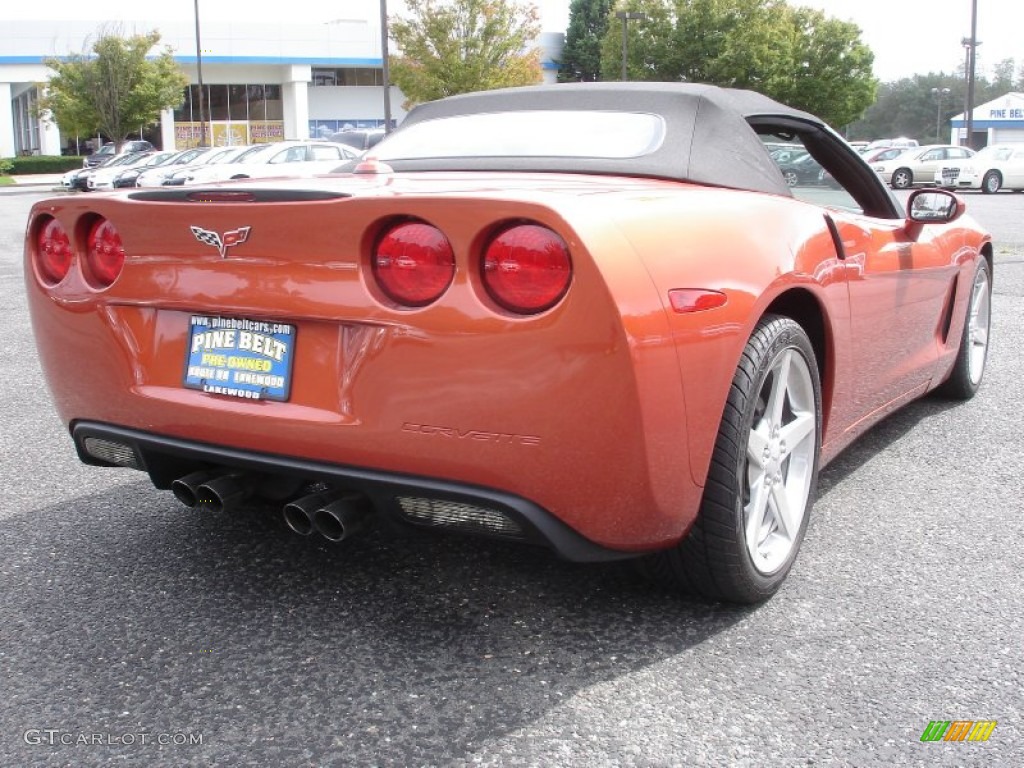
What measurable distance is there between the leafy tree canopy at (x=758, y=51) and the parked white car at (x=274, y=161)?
29.1 metres

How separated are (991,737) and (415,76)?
145 ft

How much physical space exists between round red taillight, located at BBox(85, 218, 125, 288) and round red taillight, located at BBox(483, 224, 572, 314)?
1.07 meters

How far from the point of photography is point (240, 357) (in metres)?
2.54

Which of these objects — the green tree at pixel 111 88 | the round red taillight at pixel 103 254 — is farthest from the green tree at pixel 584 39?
the round red taillight at pixel 103 254

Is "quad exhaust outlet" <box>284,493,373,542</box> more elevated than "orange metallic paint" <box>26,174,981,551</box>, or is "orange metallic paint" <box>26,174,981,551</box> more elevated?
"orange metallic paint" <box>26,174,981,551</box>

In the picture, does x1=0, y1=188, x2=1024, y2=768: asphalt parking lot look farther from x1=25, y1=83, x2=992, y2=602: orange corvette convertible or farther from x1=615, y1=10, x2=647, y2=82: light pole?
x1=615, y1=10, x2=647, y2=82: light pole

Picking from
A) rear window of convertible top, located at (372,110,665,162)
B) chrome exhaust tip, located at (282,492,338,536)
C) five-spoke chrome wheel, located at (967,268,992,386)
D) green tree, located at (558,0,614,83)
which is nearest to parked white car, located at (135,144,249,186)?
five-spoke chrome wheel, located at (967,268,992,386)

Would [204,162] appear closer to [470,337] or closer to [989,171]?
[989,171]

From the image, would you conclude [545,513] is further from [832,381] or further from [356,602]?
[832,381]

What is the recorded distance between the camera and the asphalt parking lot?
7.06 feet

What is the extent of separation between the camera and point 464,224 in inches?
89.1

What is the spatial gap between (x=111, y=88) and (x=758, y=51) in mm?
27494

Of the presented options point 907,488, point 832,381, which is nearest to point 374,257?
point 832,381

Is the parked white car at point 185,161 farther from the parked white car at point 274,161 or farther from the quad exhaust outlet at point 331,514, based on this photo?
the quad exhaust outlet at point 331,514
